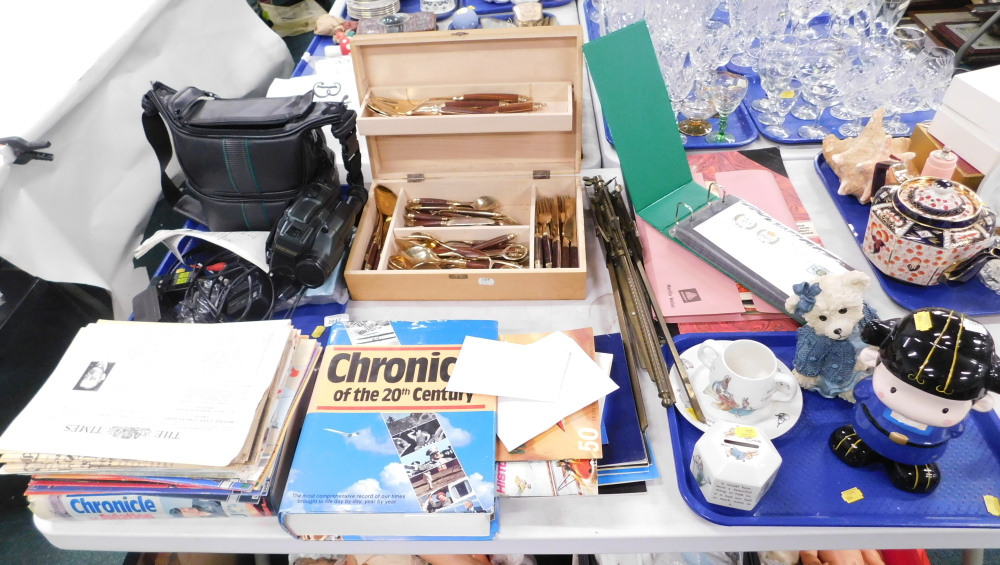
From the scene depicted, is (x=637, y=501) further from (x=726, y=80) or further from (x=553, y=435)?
(x=726, y=80)

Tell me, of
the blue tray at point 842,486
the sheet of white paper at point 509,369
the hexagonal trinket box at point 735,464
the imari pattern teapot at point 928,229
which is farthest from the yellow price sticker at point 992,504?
the sheet of white paper at point 509,369

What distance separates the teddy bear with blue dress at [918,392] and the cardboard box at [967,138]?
565 millimetres

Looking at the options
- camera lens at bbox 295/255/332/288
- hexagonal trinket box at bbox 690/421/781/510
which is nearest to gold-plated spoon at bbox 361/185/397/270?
camera lens at bbox 295/255/332/288

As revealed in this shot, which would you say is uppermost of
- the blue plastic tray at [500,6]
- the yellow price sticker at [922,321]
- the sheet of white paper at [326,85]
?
the yellow price sticker at [922,321]

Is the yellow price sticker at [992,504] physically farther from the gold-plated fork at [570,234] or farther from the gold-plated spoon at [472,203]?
the gold-plated spoon at [472,203]

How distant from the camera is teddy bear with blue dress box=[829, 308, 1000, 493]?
654 millimetres

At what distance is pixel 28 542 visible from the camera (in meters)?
1.53

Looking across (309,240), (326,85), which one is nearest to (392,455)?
(309,240)

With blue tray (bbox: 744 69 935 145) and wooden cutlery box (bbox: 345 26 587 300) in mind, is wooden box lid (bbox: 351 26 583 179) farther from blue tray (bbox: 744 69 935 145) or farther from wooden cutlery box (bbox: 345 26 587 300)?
blue tray (bbox: 744 69 935 145)

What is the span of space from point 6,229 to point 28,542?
800mm

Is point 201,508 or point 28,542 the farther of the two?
point 28,542

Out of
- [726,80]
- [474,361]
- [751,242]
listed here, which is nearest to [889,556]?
[751,242]

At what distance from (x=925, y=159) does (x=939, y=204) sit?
327 millimetres

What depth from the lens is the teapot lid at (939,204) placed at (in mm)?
942
